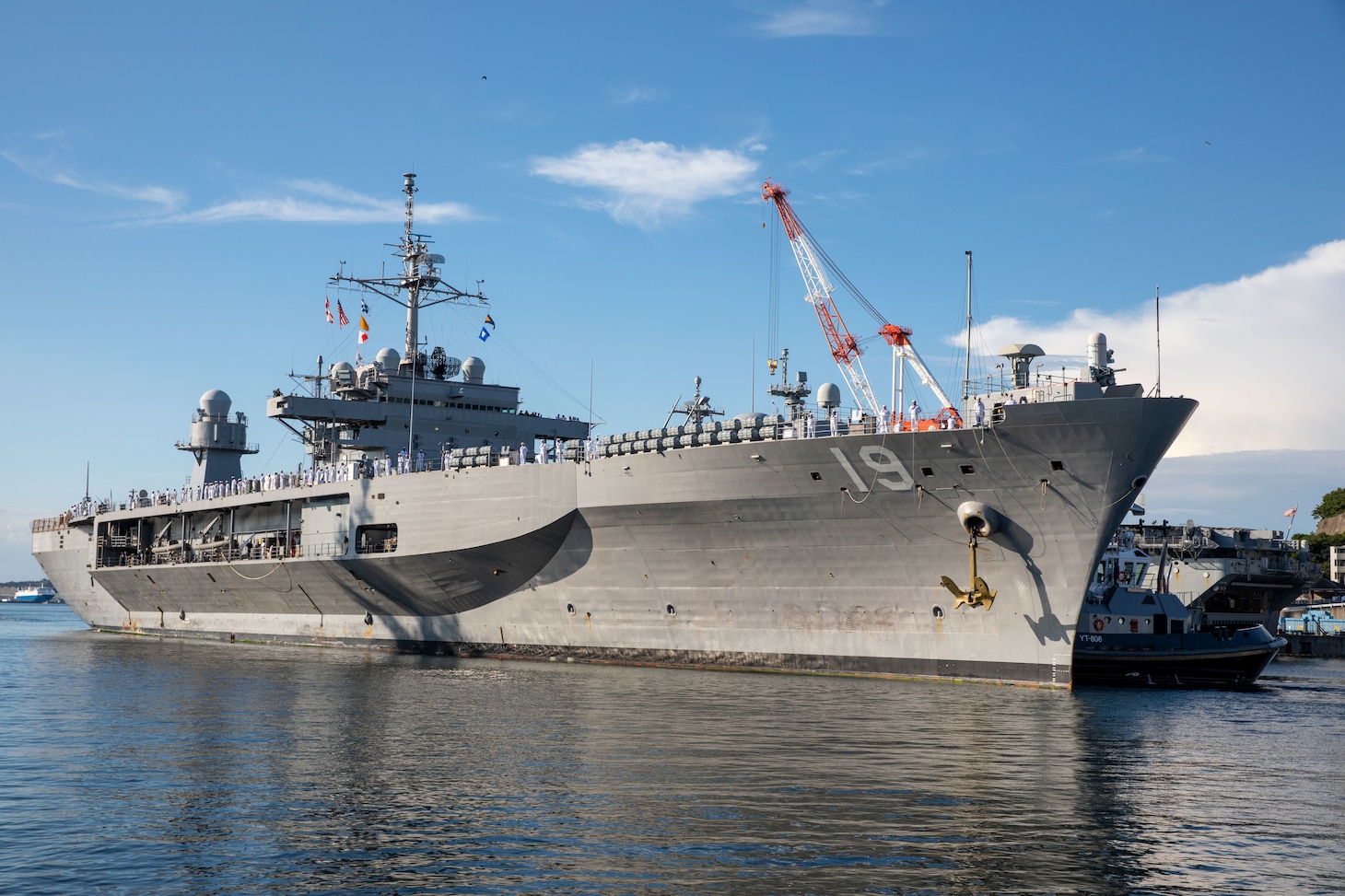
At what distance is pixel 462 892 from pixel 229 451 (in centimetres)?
4542

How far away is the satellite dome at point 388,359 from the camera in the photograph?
4183cm

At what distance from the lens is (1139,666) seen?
28516 mm

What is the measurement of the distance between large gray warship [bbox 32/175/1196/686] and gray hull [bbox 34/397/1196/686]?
0.15 ft

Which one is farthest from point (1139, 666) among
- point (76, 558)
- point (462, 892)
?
point (76, 558)

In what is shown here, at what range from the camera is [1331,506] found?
90562mm

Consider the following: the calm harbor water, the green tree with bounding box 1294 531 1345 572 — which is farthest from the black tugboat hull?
the green tree with bounding box 1294 531 1345 572

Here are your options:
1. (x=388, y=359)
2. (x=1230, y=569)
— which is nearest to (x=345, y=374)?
(x=388, y=359)

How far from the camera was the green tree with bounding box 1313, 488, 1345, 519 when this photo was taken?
89.6m

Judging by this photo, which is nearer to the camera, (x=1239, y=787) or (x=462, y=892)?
(x=462, y=892)

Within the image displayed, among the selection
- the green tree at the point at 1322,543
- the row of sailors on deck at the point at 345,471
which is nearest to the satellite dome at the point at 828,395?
the row of sailors on deck at the point at 345,471

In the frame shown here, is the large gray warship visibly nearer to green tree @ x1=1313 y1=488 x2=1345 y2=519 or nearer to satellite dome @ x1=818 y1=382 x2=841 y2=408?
satellite dome @ x1=818 y1=382 x2=841 y2=408

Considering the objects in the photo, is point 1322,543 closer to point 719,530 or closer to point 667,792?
point 719,530

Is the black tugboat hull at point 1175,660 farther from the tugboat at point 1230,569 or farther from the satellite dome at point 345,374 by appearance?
the satellite dome at point 345,374

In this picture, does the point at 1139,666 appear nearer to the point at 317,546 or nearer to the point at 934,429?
the point at 934,429
